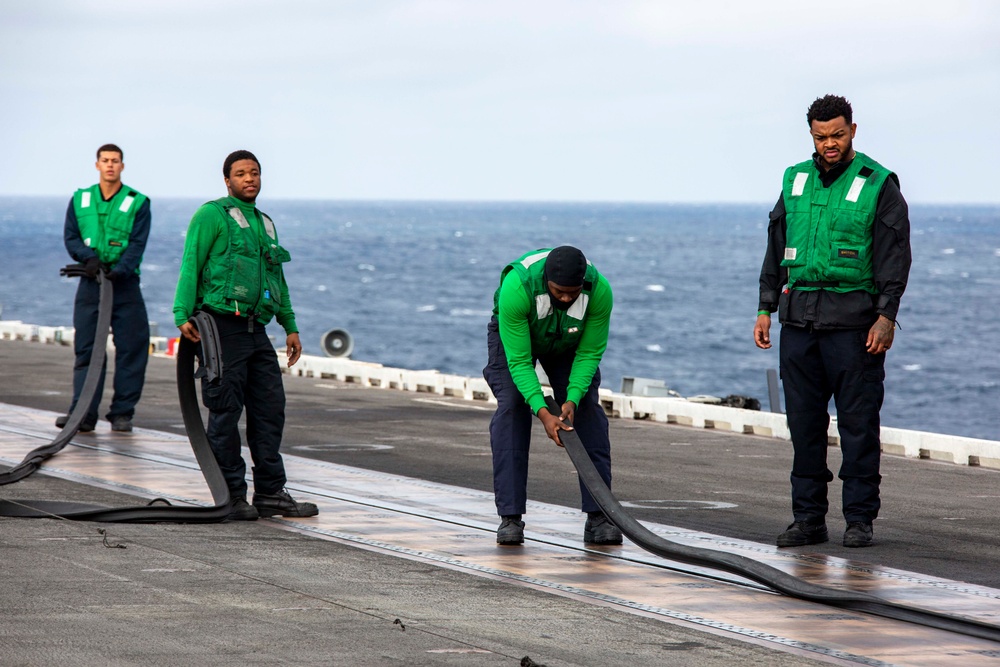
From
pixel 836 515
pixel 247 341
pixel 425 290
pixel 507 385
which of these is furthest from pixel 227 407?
pixel 425 290

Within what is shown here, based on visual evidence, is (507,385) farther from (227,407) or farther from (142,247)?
(142,247)

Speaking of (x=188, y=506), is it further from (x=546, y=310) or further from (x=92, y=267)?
(x=92, y=267)

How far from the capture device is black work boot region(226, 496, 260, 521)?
29.9ft

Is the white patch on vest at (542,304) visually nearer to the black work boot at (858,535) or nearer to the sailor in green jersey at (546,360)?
the sailor in green jersey at (546,360)

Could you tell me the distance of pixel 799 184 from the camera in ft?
28.5

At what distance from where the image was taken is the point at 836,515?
392 inches

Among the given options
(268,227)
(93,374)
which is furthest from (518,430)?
(93,374)

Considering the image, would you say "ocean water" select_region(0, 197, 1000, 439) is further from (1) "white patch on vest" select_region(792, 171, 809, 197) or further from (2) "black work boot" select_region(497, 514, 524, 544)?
(2) "black work boot" select_region(497, 514, 524, 544)

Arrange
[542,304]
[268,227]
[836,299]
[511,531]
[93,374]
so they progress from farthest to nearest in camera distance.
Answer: [93,374], [268,227], [836,299], [511,531], [542,304]

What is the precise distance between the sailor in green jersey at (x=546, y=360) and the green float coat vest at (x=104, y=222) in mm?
5274

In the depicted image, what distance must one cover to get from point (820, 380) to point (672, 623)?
2.65 metres

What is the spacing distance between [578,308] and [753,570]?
1.67 metres

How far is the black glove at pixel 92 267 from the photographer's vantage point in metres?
12.9

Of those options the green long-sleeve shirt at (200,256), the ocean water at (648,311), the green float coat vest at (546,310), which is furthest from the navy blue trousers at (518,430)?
the ocean water at (648,311)
